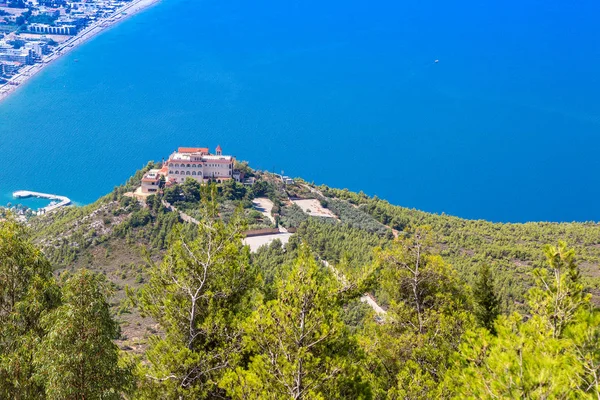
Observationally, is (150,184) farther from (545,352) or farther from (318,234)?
(545,352)

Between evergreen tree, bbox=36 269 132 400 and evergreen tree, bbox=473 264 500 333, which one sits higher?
evergreen tree, bbox=36 269 132 400

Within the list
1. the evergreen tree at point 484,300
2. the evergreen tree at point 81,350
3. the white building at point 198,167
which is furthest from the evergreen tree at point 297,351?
the white building at point 198,167

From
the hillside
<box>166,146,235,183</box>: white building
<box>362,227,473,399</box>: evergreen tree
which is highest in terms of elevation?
<box>362,227,473,399</box>: evergreen tree

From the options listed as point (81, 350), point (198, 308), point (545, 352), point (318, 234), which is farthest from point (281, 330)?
point (318, 234)

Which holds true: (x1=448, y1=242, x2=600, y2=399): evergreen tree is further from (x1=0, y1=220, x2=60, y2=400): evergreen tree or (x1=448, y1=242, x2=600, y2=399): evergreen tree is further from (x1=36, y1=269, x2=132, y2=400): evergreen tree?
(x1=0, y1=220, x2=60, y2=400): evergreen tree

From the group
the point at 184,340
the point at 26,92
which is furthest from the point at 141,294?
the point at 26,92

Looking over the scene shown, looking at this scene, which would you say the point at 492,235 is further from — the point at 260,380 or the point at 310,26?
the point at 310,26

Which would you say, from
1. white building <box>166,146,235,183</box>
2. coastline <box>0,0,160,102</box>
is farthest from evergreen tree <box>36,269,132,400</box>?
coastline <box>0,0,160,102</box>

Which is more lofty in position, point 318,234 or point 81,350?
point 81,350
